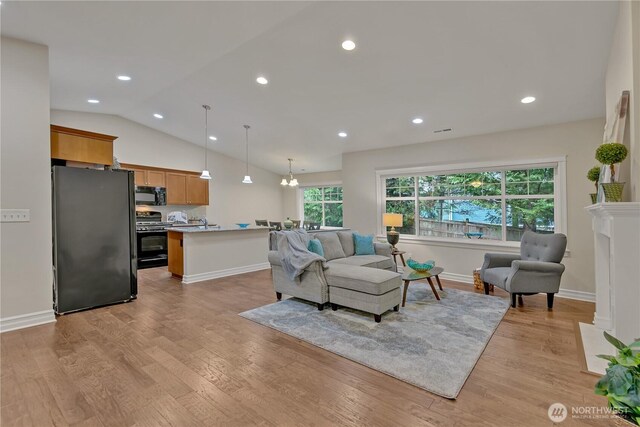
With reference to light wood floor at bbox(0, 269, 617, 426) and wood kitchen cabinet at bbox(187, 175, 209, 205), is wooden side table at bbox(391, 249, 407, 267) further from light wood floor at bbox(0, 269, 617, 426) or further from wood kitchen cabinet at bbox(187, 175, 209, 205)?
wood kitchen cabinet at bbox(187, 175, 209, 205)

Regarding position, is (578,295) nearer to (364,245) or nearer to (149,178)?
(364,245)

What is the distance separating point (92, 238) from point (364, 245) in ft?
12.7

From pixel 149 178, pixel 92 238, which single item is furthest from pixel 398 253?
pixel 149 178

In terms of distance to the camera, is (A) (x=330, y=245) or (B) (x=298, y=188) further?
(B) (x=298, y=188)

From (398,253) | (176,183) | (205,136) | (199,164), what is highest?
(205,136)

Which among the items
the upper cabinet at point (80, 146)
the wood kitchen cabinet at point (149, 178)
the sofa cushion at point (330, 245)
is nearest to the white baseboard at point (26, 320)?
the upper cabinet at point (80, 146)

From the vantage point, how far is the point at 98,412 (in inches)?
69.5

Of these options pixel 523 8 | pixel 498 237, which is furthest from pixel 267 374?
pixel 498 237

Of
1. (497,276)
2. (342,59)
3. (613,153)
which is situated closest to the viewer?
(613,153)

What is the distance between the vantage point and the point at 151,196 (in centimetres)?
657

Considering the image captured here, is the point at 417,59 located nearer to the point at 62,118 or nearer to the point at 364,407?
the point at 364,407

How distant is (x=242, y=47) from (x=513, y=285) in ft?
14.3

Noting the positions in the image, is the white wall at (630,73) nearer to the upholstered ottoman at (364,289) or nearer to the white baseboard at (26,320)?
the upholstered ottoman at (364,289)

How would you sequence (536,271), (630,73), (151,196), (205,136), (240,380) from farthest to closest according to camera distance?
(205,136)
(151,196)
(536,271)
(630,73)
(240,380)
